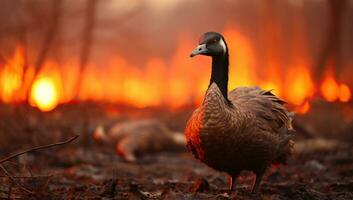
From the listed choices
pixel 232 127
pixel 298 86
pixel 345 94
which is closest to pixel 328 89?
pixel 345 94

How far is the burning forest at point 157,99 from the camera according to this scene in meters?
6.91

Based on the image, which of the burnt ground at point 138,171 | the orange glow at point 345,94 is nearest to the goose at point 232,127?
the burnt ground at point 138,171

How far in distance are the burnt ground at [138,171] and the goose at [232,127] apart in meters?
0.31

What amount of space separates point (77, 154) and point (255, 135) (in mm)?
5117

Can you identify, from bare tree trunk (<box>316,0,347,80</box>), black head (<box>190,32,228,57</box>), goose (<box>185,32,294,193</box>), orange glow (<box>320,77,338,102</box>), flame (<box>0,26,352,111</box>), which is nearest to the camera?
goose (<box>185,32,294,193</box>)

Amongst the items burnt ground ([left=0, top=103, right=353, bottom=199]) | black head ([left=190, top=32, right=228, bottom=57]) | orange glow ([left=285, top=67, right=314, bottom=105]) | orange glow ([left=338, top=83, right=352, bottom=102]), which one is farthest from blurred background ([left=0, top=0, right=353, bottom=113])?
black head ([left=190, top=32, right=228, bottom=57])

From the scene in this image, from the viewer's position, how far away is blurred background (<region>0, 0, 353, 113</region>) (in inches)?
1129

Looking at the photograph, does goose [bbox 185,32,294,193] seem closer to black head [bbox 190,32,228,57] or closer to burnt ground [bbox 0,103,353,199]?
black head [bbox 190,32,228,57]

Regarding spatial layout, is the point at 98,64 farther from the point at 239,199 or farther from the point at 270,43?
the point at 239,199

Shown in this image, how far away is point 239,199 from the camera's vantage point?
18.6ft

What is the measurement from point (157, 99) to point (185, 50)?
12971 mm

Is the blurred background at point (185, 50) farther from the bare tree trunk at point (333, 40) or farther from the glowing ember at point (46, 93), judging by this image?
the glowing ember at point (46, 93)

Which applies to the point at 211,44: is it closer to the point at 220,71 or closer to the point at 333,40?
the point at 220,71

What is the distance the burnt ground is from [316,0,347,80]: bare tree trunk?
26.5ft
